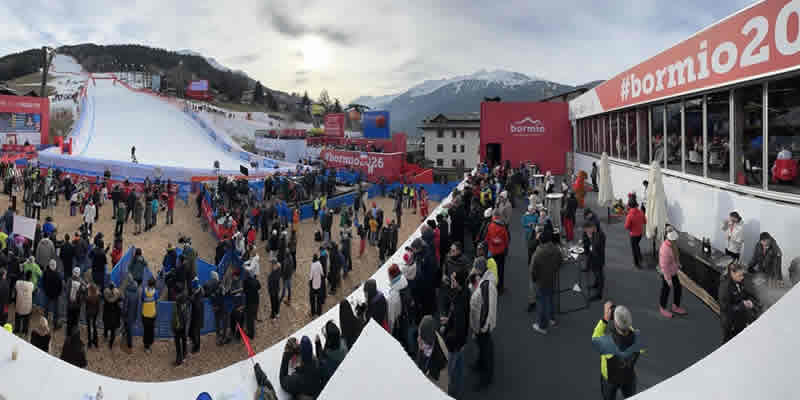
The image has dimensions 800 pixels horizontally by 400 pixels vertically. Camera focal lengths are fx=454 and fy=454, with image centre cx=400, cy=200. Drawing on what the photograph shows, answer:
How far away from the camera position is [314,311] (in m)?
9.84

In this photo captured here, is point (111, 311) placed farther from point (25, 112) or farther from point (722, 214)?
point (25, 112)

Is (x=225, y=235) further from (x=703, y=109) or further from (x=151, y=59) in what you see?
(x=151, y=59)

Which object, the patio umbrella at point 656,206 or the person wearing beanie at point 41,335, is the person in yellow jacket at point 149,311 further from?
the patio umbrella at point 656,206

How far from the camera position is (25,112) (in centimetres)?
3256

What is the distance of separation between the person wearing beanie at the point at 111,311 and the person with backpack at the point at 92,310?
0.48 ft

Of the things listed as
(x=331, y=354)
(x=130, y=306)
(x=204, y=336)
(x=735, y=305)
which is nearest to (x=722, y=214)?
(x=735, y=305)

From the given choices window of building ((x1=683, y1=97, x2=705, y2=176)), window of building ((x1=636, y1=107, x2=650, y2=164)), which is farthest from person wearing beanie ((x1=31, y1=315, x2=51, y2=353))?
window of building ((x1=636, y1=107, x2=650, y2=164))

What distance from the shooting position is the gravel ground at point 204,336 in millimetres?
7875

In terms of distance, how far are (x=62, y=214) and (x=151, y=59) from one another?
129244mm

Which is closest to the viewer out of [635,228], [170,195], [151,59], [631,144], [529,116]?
[635,228]

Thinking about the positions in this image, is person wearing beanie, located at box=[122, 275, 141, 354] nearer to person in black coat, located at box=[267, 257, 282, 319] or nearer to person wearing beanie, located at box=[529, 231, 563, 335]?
person in black coat, located at box=[267, 257, 282, 319]

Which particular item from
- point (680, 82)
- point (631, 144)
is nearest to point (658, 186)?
point (680, 82)

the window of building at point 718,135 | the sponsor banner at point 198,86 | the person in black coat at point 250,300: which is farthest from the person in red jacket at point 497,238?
the sponsor banner at point 198,86

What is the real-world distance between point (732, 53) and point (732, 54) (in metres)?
0.01
